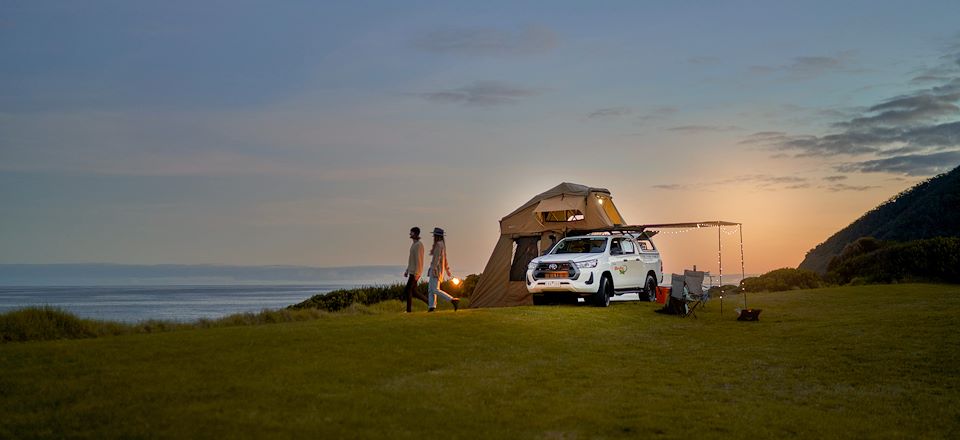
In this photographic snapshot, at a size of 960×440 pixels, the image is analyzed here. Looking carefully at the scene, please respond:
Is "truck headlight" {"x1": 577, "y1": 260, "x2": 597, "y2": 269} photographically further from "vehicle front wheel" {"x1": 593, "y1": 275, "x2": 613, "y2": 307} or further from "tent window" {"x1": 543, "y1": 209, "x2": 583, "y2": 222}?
"tent window" {"x1": 543, "y1": 209, "x2": 583, "y2": 222}

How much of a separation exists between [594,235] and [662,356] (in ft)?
32.8

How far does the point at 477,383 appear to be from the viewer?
11.4m

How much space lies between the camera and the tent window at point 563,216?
91.0 ft

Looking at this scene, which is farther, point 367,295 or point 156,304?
point 156,304

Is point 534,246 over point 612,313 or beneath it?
over

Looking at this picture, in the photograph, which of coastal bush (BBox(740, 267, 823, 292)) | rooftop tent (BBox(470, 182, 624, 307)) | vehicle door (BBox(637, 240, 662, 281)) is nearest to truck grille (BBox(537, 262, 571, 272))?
vehicle door (BBox(637, 240, 662, 281))

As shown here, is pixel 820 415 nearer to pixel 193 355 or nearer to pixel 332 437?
pixel 332 437

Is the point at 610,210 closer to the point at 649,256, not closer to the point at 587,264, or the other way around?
the point at 649,256

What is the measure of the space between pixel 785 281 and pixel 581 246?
64.4 feet

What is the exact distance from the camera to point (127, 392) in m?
9.95

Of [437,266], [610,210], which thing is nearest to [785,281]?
[610,210]

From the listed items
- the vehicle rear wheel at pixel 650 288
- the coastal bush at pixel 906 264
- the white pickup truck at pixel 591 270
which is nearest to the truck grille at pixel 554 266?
the white pickup truck at pixel 591 270

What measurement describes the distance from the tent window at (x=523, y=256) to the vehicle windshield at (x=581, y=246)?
336 centimetres

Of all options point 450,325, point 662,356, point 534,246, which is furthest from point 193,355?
point 534,246
